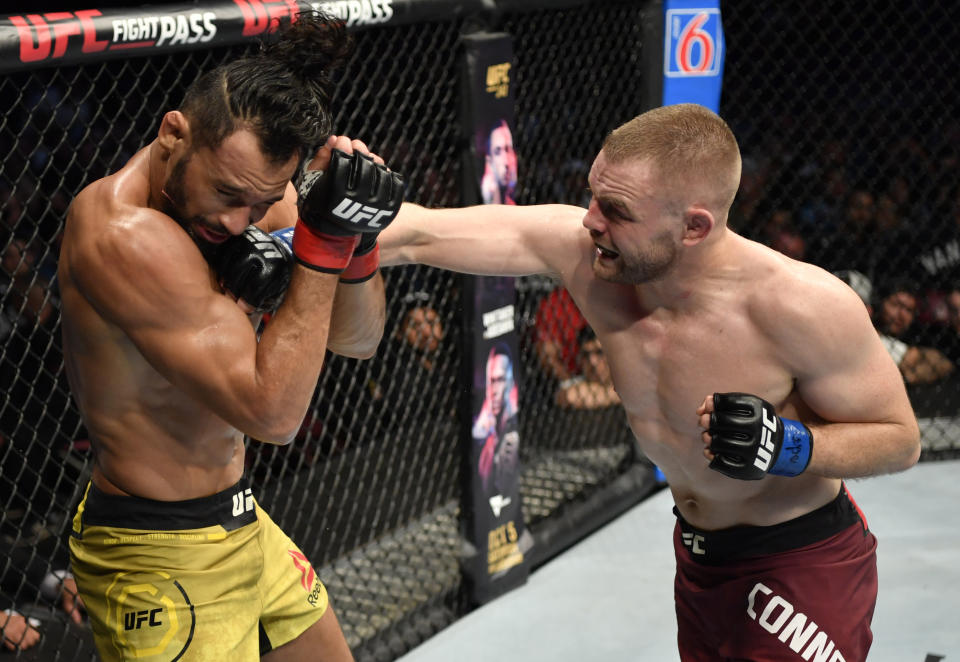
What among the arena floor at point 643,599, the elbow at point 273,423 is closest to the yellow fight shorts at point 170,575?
the elbow at point 273,423

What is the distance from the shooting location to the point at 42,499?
299cm

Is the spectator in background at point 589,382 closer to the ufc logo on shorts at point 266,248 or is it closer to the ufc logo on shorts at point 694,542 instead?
the ufc logo on shorts at point 694,542

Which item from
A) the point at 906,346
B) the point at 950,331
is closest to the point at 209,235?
the point at 906,346

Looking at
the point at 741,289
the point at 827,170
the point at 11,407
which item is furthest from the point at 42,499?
the point at 827,170

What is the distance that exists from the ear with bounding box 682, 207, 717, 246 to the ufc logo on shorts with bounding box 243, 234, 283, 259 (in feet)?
2.06

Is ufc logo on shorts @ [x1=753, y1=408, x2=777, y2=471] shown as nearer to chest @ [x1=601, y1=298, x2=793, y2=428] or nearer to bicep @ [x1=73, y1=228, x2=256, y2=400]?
chest @ [x1=601, y1=298, x2=793, y2=428]

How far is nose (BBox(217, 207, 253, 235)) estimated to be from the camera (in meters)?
1.59

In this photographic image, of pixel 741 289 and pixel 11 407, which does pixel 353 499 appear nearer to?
pixel 11 407

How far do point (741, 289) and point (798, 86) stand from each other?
4.09 metres

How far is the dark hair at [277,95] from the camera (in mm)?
1548

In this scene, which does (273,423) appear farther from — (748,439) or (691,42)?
(691,42)

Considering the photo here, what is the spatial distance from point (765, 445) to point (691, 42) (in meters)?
2.14

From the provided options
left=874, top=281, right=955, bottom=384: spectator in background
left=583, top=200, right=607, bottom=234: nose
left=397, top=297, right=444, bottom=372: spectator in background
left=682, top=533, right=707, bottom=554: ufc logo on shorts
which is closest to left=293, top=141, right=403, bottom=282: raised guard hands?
left=583, top=200, right=607, bottom=234: nose

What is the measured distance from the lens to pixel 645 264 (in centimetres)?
180
